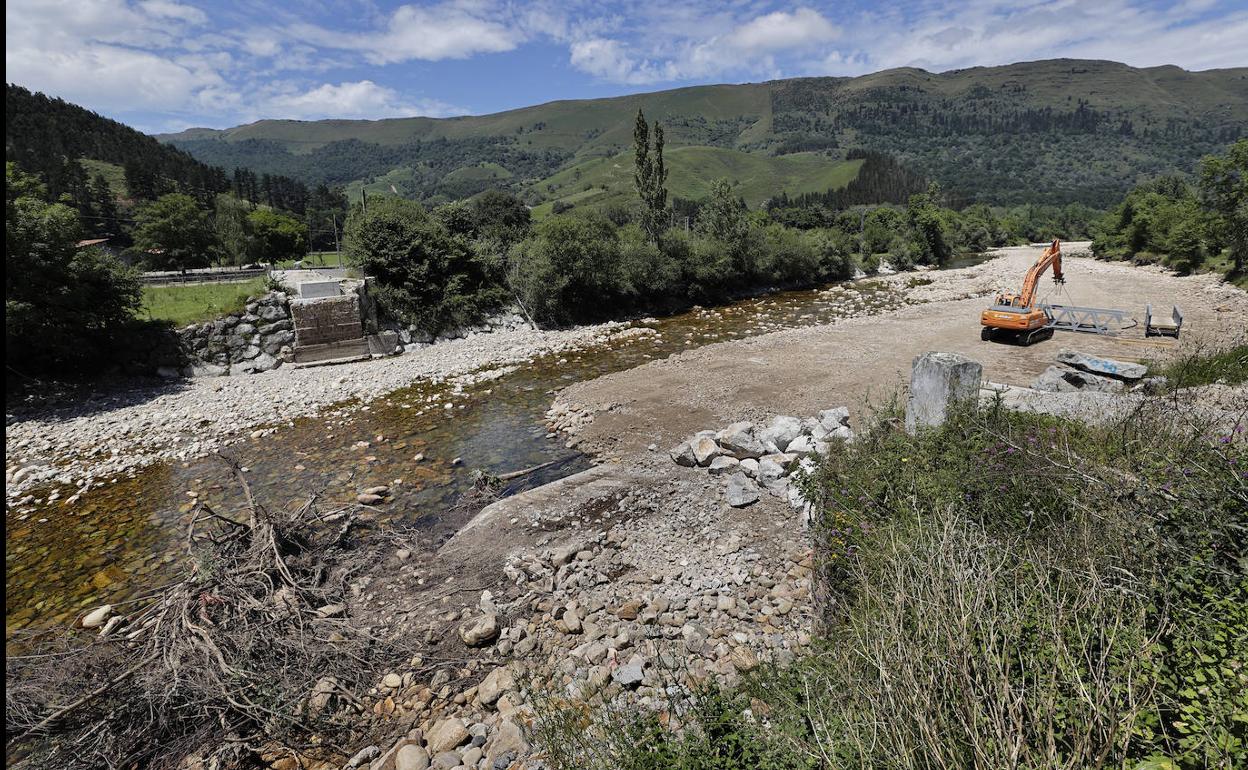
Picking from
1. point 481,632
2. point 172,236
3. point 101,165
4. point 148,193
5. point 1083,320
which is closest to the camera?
point 481,632

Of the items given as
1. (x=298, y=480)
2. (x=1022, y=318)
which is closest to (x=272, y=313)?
(x=298, y=480)

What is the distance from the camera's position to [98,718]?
21.2ft

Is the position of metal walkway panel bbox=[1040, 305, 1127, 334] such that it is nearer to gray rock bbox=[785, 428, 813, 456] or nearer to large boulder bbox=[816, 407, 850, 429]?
large boulder bbox=[816, 407, 850, 429]

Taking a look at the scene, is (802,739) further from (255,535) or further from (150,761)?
(255,535)

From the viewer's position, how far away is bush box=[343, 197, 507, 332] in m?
27.8

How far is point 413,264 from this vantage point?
92.8 ft

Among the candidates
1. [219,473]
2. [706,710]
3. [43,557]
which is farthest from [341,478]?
[706,710]

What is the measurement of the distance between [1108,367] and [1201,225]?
3719cm

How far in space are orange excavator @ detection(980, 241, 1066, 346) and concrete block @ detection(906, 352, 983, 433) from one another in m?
13.4

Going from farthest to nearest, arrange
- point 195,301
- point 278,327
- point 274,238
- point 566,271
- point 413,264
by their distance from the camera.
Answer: point 274,238 < point 566,271 < point 413,264 < point 195,301 < point 278,327

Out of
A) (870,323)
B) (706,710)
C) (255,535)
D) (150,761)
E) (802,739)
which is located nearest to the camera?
(802,739)

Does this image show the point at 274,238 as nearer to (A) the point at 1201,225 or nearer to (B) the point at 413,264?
(B) the point at 413,264

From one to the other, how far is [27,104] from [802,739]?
414 ft

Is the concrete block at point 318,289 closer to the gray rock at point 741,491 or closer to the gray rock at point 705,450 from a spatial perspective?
the gray rock at point 705,450
